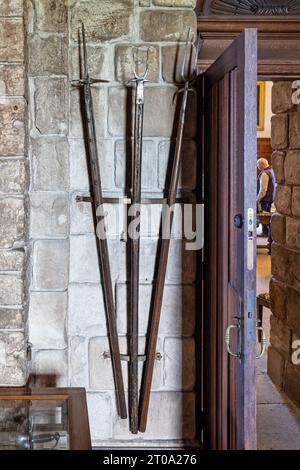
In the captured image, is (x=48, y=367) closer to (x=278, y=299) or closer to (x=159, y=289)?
(x=159, y=289)

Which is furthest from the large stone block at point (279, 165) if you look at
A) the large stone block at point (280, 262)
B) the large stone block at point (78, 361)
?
the large stone block at point (78, 361)

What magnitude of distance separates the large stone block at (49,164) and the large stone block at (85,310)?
42 centimetres

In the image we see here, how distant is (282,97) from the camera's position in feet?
10.6

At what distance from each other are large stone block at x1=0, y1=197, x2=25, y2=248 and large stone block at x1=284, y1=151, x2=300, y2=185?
1.67m

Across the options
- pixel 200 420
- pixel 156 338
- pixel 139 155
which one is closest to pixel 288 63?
pixel 139 155

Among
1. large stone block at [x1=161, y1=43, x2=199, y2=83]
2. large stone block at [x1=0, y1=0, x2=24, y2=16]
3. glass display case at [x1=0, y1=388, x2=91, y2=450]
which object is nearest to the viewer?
glass display case at [x1=0, y1=388, x2=91, y2=450]

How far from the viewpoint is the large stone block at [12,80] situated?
6.34 ft

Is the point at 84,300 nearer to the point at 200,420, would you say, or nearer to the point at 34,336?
the point at 34,336

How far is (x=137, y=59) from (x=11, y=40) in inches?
19.5

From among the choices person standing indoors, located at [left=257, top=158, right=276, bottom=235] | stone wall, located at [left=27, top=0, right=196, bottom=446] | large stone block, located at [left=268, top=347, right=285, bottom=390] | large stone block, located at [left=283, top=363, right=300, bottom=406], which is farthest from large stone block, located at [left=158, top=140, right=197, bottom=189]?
person standing indoors, located at [left=257, top=158, right=276, bottom=235]

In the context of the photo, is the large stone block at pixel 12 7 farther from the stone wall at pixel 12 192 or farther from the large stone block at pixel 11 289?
the large stone block at pixel 11 289

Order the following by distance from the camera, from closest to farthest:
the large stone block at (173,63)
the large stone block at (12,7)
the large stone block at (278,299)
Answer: the large stone block at (12,7) → the large stone block at (173,63) → the large stone block at (278,299)

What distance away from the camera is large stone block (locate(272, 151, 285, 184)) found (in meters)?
3.26

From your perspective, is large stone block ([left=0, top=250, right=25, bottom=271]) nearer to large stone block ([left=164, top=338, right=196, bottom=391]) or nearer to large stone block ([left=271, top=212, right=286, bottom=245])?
large stone block ([left=164, top=338, right=196, bottom=391])
